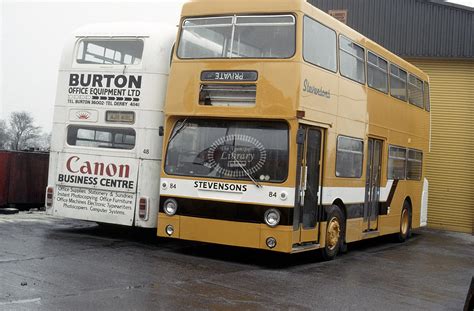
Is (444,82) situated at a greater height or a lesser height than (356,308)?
greater

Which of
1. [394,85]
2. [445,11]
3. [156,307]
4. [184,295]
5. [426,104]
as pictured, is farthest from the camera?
[445,11]

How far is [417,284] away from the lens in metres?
10.2

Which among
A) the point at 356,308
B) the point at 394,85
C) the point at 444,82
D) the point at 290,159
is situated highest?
the point at 444,82

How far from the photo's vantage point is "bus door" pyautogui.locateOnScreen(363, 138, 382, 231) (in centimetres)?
1391

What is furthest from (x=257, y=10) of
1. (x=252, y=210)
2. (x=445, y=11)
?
(x=445, y=11)

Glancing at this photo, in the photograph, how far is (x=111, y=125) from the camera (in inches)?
481

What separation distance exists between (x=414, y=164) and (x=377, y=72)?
4264mm

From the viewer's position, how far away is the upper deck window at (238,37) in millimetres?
10500

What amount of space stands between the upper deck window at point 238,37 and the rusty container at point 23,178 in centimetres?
662

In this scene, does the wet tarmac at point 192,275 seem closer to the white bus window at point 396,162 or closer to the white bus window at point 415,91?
the white bus window at point 396,162

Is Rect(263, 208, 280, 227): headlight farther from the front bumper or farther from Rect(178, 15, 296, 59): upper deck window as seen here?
Rect(178, 15, 296, 59): upper deck window

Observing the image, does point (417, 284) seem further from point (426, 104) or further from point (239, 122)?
point (426, 104)

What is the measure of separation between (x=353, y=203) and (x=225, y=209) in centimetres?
360

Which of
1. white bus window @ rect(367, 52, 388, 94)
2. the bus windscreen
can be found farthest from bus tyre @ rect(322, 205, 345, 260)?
white bus window @ rect(367, 52, 388, 94)
